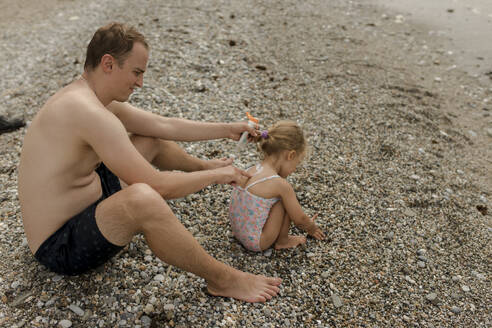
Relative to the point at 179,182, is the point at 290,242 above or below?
below

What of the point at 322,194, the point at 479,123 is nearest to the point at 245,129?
the point at 322,194

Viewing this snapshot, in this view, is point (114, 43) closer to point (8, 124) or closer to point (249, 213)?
point (249, 213)

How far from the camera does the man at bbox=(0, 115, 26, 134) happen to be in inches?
195

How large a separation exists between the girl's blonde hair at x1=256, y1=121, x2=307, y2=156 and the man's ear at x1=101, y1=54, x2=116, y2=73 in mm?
1279

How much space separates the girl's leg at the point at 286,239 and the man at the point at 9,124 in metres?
3.61

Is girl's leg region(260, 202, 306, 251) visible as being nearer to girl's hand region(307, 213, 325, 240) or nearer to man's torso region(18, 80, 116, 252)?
girl's hand region(307, 213, 325, 240)

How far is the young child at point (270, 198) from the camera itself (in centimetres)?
316

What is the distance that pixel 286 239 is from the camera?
3.44 metres

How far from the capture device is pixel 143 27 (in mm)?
7387

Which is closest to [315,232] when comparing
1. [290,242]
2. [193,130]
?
[290,242]

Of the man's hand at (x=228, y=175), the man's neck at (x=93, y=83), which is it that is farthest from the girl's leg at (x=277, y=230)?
the man's neck at (x=93, y=83)

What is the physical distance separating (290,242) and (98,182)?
162 cm

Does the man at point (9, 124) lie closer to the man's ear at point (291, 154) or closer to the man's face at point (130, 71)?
the man's face at point (130, 71)

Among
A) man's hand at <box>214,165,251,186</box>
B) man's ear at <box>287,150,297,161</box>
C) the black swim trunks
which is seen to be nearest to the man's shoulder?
the black swim trunks
